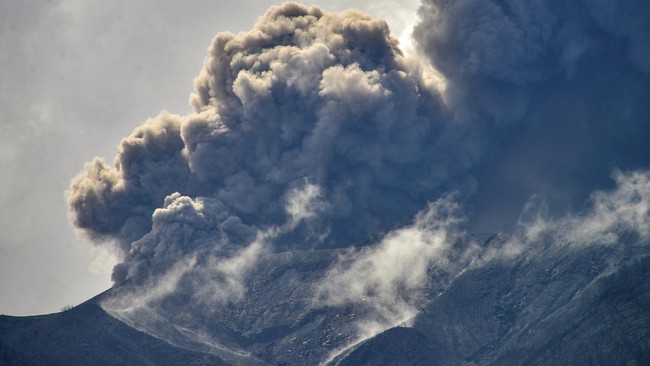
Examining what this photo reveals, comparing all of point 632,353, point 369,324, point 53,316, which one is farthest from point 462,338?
point 53,316

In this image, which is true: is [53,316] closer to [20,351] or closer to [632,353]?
[20,351]

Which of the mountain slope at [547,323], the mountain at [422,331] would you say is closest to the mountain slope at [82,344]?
the mountain at [422,331]

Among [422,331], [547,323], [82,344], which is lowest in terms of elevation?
[547,323]

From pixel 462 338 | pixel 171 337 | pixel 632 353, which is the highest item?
pixel 171 337

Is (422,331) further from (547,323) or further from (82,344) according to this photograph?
(82,344)

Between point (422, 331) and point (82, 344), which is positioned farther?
point (422, 331)

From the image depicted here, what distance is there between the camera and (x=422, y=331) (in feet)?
632

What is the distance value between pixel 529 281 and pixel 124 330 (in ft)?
143

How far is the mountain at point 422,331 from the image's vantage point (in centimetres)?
18162

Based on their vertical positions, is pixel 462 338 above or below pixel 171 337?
below

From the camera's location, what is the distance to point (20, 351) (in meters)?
184

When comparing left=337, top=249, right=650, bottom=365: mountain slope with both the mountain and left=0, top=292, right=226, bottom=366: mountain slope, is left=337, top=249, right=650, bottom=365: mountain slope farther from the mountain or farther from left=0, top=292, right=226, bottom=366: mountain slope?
left=0, top=292, right=226, bottom=366: mountain slope

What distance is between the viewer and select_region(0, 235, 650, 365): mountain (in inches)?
7151

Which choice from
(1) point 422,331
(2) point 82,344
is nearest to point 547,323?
(1) point 422,331
